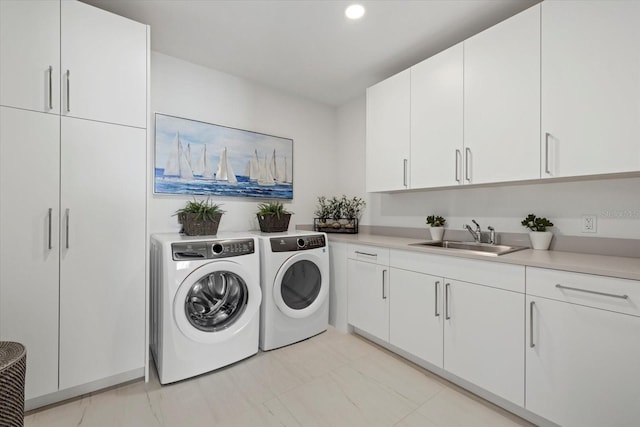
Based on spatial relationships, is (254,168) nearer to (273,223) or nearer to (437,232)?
(273,223)

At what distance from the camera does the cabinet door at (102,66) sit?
1.55 metres

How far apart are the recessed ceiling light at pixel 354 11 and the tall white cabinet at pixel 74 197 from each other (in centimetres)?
129

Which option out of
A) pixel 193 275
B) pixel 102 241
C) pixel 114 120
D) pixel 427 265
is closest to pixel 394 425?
pixel 427 265

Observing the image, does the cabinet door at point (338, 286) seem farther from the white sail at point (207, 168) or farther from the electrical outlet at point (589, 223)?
the electrical outlet at point (589, 223)

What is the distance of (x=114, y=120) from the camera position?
66.0 inches

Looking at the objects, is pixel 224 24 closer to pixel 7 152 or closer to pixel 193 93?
pixel 193 93

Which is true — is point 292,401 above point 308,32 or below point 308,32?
below

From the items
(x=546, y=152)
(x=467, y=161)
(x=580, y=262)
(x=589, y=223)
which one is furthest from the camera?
(x=467, y=161)

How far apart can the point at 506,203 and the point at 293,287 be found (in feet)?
5.59

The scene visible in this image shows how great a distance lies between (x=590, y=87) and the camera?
1407 mm

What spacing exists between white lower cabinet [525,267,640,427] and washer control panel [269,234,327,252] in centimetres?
147

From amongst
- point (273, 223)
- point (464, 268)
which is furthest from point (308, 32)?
point (464, 268)

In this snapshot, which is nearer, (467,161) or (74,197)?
(74,197)

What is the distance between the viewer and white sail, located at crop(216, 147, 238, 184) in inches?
101
